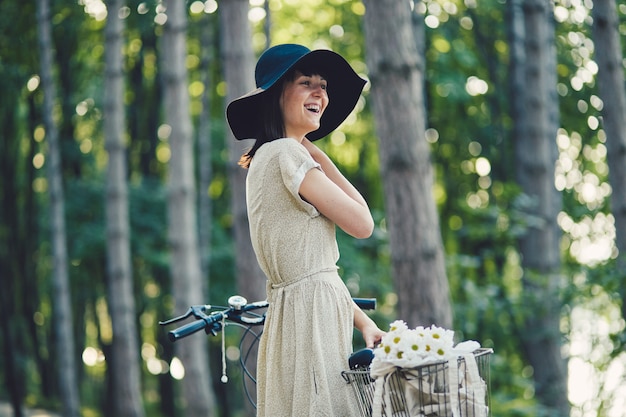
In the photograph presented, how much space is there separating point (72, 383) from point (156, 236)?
3.78 meters

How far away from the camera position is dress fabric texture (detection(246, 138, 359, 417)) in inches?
139

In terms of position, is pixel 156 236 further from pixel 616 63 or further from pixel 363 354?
pixel 363 354

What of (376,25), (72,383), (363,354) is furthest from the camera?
(72,383)

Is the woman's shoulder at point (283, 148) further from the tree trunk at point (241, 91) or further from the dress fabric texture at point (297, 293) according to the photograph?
the tree trunk at point (241, 91)

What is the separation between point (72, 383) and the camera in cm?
1719

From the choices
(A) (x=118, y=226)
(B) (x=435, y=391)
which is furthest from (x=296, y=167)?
(A) (x=118, y=226)

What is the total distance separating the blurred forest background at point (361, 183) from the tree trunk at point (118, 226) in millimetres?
36

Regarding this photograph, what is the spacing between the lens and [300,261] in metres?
3.60

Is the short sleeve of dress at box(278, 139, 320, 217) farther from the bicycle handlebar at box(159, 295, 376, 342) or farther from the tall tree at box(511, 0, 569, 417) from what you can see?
the tall tree at box(511, 0, 569, 417)

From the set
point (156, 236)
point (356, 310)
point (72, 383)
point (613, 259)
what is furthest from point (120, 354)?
point (356, 310)

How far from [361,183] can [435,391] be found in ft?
68.0

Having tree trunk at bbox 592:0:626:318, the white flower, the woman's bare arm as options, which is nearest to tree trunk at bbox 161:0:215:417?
tree trunk at bbox 592:0:626:318

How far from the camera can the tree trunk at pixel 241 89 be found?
29.3 feet

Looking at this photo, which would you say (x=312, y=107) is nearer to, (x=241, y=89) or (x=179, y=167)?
(x=241, y=89)
